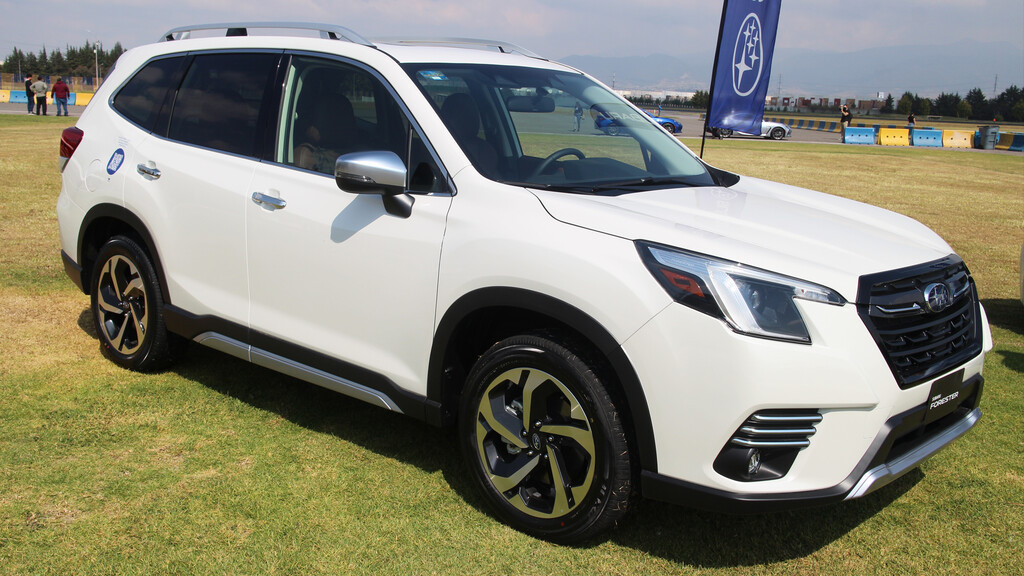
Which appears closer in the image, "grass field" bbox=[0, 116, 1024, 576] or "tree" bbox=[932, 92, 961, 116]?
"grass field" bbox=[0, 116, 1024, 576]

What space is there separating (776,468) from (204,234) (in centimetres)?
299

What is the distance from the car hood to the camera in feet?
9.31

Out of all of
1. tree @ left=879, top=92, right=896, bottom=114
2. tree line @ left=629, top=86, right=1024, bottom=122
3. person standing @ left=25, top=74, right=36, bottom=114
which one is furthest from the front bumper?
tree @ left=879, top=92, right=896, bottom=114

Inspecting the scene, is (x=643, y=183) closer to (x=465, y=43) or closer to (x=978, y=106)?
(x=465, y=43)

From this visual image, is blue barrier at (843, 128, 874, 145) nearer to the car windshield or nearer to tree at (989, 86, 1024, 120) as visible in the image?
the car windshield

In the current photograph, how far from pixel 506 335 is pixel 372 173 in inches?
34.4

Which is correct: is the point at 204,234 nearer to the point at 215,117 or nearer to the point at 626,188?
the point at 215,117

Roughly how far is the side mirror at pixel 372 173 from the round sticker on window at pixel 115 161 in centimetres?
203

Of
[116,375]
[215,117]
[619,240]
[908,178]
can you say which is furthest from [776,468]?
[908,178]

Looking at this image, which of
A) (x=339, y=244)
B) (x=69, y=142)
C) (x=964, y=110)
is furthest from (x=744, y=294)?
(x=964, y=110)

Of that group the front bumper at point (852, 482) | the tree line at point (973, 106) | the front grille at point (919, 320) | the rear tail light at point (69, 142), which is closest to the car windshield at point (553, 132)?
the front grille at point (919, 320)

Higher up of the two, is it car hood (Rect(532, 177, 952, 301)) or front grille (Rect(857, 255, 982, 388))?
car hood (Rect(532, 177, 952, 301))

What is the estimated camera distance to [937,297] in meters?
3.05

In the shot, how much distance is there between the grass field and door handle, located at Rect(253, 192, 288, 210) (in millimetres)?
1185
